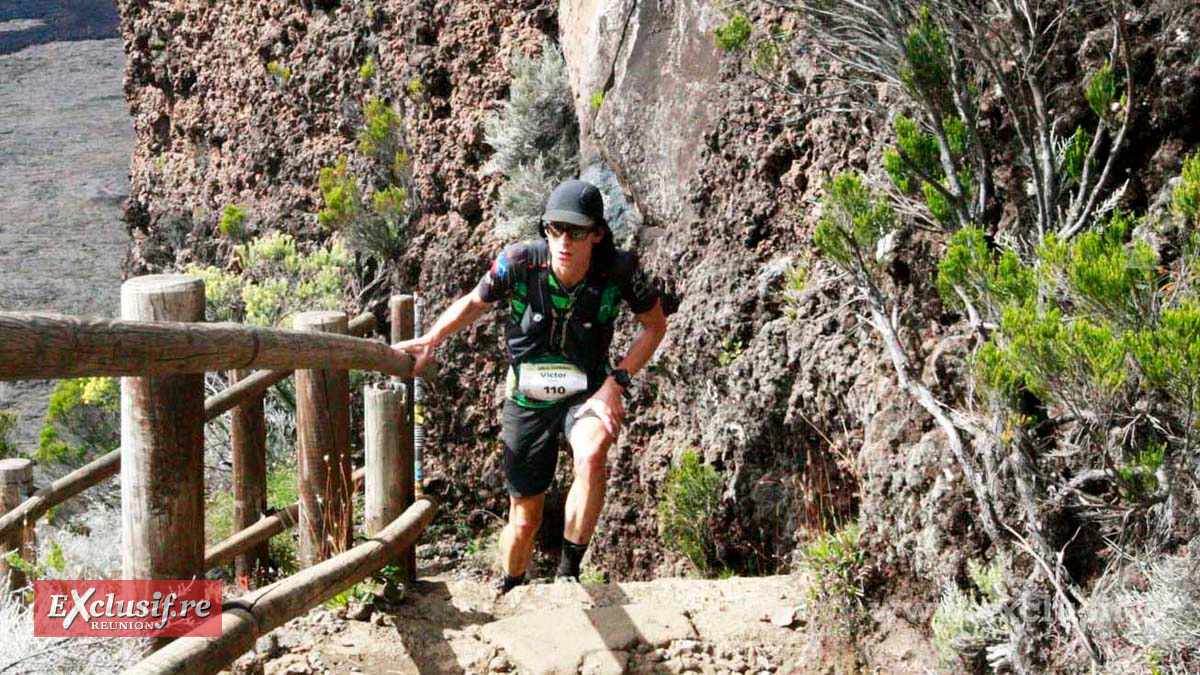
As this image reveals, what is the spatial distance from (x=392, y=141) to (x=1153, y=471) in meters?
8.16

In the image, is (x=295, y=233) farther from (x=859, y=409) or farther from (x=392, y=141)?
(x=859, y=409)

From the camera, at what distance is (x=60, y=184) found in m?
21.4

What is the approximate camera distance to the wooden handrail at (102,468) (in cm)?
603

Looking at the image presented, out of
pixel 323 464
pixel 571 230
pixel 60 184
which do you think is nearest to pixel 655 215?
pixel 571 230

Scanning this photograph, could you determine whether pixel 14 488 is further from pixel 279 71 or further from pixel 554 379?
pixel 279 71

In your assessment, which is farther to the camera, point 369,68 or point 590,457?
point 369,68

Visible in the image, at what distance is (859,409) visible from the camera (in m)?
5.83

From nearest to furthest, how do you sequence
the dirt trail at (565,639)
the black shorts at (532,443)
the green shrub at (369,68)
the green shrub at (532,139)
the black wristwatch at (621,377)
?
1. the dirt trail at (565,639)
2. the black wristwatch at (621,377)
3. the black shorts at (532,443)
4. the green shrub at (532,139)
5. the green shrub at (369,68)

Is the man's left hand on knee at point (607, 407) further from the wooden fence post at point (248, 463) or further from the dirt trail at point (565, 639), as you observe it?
the wooden fence post at point (248, 463)

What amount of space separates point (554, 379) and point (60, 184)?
19073mm

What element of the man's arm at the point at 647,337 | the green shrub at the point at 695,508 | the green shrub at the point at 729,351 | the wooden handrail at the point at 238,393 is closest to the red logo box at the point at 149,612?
the man's arm at the point at 647,337

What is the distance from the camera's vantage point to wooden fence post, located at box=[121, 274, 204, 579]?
3.26 meters

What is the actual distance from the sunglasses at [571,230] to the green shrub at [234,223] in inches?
313

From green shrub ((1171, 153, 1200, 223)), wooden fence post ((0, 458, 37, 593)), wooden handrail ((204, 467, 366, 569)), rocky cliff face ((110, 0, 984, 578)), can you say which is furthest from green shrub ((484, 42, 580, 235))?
green shrub ((1171, 153, 1200, 223))
